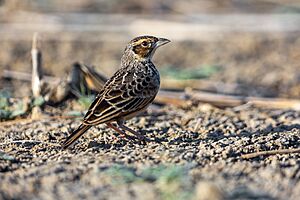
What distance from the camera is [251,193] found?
184 inches

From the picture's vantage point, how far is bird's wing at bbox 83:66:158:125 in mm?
6281

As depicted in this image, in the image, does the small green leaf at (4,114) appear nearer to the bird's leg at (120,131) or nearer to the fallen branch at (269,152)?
the bird's leg at (120,131)

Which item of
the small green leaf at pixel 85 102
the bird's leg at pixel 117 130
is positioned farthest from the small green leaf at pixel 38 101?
the bird's leg at pixel 117 130

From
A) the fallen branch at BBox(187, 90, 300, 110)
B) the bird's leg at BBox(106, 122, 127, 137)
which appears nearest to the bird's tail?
the bird's leg at BBox(106, 122, 127, 137)

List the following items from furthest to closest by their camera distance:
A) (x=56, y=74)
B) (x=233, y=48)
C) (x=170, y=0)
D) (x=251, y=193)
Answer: (x=170, y=0), (x=233, y=48), (x=56, y=74), (x=251, y=193)

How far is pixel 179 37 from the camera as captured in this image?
12.8 metres

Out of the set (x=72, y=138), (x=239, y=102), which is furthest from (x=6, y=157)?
(x=239, y=102)

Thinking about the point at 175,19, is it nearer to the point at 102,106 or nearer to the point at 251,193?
the point at 102,106

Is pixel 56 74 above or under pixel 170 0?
under

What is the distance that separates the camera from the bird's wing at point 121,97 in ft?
20.6

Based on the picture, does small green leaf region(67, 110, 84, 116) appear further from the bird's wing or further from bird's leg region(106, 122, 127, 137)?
bird's leg region(106, 122, 127, 137)

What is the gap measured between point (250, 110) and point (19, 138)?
290 cm

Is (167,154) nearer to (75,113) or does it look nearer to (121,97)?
(121,97)

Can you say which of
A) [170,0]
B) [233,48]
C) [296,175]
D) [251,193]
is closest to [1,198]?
[251,193]
